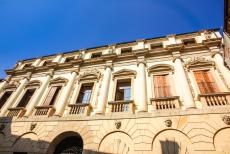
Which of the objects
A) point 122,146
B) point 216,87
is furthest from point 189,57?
point 122,146

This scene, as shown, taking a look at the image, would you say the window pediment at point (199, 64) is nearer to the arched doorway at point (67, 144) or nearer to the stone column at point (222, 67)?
the stone column at point (222, 67)

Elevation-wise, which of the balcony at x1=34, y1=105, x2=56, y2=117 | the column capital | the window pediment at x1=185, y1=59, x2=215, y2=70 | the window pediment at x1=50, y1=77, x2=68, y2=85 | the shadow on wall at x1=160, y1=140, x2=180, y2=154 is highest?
the column capital

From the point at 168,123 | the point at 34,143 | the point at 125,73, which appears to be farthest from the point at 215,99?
the point at 34,143

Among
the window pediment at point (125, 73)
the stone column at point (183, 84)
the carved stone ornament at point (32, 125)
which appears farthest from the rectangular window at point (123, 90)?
the carved stone ornament at point (32, 125)

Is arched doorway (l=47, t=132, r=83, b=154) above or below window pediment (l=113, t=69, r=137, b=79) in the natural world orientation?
below

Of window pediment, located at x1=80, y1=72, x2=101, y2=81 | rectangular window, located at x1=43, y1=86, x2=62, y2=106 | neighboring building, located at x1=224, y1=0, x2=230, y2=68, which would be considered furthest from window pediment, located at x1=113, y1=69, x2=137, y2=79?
neighboring building, located at x1=224, y1=0, x2=230, y2=68

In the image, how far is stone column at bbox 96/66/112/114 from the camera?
1005cm

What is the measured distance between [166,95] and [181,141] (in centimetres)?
300

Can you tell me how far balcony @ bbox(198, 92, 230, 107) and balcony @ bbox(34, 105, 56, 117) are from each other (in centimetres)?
952

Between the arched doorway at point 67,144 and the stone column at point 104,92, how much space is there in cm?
206

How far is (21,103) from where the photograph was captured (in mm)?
13156

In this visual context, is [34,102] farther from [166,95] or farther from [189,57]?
[189,57]

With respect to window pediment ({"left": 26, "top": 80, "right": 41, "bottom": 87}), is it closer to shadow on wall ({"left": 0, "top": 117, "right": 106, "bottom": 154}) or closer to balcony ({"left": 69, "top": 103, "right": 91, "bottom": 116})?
shadow on wall ({"left": 0, "top": 117, "right": 106, "bottom": 154})

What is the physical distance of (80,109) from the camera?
416 inches
